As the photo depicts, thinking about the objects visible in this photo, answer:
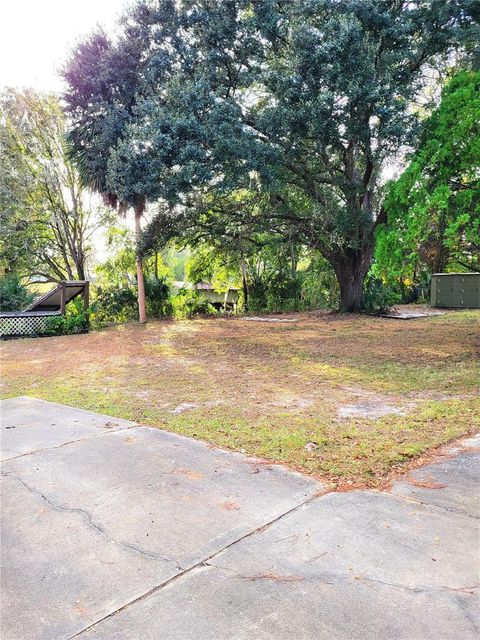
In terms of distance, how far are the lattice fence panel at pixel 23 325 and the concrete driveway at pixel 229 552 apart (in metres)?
9.89

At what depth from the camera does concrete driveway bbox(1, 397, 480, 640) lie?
1.57m

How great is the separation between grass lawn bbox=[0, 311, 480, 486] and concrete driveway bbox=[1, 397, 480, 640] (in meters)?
0.44

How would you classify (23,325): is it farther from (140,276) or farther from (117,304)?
(117,304)

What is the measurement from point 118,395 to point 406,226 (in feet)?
17.3

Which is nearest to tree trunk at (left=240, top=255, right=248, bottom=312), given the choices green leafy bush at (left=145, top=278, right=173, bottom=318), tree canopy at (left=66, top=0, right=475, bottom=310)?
green leafy bush at (left=145, top=278, right=173, bottom=318)

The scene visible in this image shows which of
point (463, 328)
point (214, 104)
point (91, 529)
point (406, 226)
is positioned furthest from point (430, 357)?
point (214, 104)

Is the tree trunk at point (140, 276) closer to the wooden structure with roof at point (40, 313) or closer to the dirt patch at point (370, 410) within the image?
the wooden structure with roof at point (40, 313)

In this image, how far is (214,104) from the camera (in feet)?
33.3

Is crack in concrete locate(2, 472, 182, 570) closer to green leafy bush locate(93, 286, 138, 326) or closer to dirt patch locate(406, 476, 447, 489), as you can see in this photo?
dirt patch locate(406, 476, 447, 489)

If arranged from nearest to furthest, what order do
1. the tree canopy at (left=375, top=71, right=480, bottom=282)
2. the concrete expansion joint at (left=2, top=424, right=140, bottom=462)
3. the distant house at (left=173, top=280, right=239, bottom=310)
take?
1. the concrete expansion joint at (left=2, top=424, right=140, bottom=462)
2. the tree canopy at (left=375, top=71, right=480, bottom=282)
3. the distant house at (left=173, top=280, right=239, bottom=310)

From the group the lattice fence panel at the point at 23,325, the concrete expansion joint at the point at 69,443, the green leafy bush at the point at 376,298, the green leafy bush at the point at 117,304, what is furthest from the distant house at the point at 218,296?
the concrete expansion joint at the point at 69,443

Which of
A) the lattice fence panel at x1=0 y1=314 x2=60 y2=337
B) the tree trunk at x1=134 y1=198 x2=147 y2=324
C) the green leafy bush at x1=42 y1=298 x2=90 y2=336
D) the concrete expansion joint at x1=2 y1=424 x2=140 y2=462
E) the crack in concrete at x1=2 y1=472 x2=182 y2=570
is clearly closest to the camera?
the crack in concrete at x1=2 y1=472 x2=182 y2=570

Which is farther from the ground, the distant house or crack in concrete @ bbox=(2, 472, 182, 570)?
the distant house

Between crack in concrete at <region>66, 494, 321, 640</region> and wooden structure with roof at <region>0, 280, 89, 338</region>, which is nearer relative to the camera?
crack in concrete at <region>66, 494, 321, 640</region>
